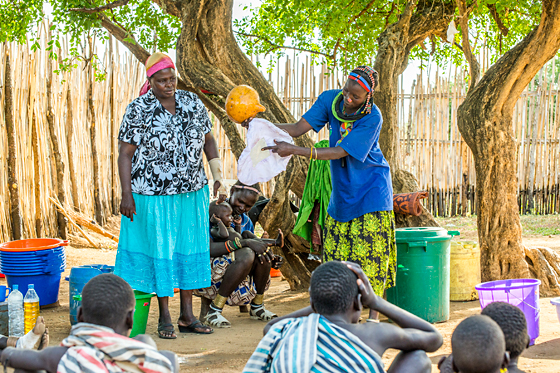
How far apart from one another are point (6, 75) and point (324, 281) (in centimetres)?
630

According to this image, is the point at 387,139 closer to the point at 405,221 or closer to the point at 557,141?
the point at 405,221

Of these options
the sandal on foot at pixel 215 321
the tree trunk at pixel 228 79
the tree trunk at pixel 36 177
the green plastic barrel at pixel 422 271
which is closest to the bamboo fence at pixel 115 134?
the tree trunk at pixel 36 177

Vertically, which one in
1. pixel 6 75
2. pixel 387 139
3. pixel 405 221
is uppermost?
pixel 6 75

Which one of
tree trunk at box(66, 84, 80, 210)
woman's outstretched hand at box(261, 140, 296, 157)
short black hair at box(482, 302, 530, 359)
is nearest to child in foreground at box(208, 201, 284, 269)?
woman's outstretched hand at box(261, 140, 296, 157)

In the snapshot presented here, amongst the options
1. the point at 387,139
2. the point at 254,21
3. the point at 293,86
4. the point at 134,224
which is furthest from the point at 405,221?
the point at 293,86

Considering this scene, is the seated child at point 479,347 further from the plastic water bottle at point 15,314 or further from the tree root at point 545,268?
the tree root at point 545,268

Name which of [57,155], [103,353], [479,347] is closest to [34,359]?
[103,353]

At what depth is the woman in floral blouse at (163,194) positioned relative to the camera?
3.70m

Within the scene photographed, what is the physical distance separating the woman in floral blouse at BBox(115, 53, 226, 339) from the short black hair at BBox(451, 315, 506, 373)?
2.51m

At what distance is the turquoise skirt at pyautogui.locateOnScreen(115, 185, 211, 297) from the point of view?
148 inches

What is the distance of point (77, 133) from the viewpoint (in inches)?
329

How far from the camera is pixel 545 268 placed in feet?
17.3

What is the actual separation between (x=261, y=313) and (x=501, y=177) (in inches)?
108

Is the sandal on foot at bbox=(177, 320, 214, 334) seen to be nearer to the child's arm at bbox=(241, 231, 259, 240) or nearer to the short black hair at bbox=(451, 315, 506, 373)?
the child's arm at bbox=(241, 231, 259, 240)
